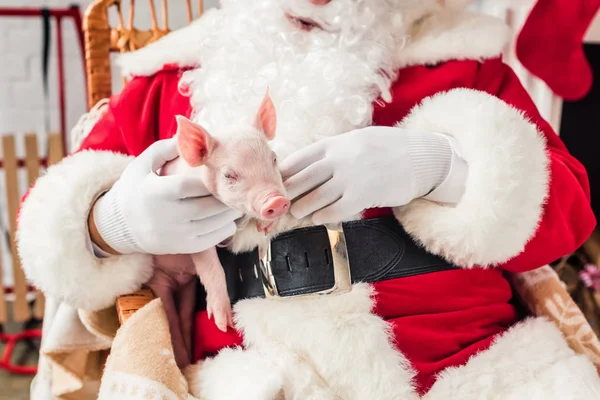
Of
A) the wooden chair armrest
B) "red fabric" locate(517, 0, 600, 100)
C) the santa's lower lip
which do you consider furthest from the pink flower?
the wooden chair armrest

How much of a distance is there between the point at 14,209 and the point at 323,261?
1369 mm

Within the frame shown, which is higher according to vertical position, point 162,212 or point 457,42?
point 457,42

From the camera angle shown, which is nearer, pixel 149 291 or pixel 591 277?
pixel 149 291

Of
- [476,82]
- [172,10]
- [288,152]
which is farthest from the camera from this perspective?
[172,10]

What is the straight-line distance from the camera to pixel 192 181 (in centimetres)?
64

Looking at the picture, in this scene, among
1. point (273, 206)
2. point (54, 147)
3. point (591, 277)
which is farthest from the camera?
point (54, 147)

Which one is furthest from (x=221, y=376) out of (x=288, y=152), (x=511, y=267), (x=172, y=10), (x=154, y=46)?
(x=172, y=10)

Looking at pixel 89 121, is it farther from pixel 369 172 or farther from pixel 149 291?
pixel 369 172

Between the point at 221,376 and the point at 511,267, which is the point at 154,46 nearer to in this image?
the point at 221,376

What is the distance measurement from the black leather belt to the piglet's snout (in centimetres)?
20

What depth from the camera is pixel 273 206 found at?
521 mm

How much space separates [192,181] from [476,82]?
0.50 metres

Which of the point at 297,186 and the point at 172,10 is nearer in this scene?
the point at 297,186

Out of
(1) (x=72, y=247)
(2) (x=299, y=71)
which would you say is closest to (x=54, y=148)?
(1) (x=72, y=247)
